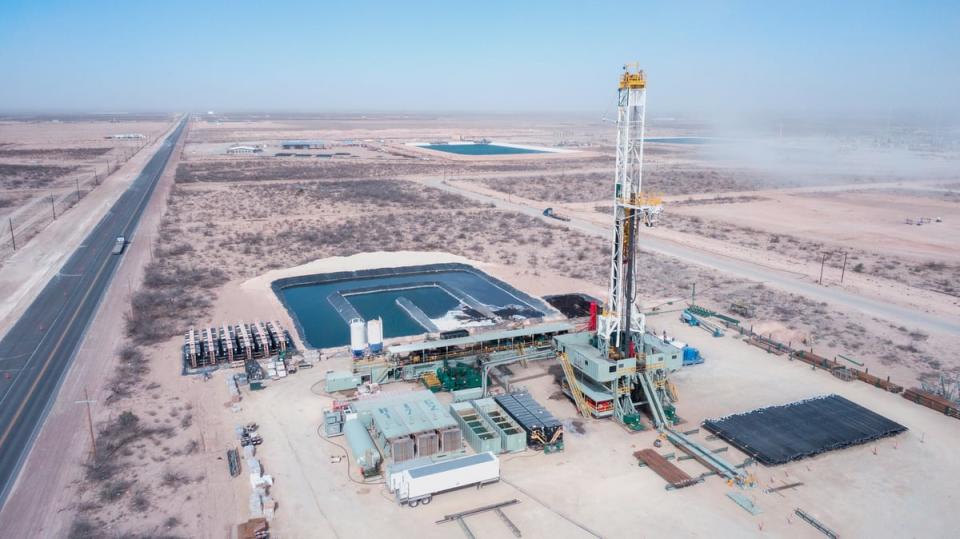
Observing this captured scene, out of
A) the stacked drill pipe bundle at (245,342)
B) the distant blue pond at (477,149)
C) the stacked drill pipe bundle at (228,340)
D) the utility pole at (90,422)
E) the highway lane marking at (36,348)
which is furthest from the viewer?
the distant blue pond at (477,149)

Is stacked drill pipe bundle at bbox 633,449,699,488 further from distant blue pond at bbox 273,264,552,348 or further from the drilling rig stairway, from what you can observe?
distant blue pond at bbox 273,264,552,348

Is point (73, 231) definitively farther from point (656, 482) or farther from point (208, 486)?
point (656, 482)

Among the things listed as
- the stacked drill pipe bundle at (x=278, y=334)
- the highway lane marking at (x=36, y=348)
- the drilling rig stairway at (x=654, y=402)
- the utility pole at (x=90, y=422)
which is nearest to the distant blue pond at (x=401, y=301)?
the stacked drill pipe bundle at (x=278, y=334)

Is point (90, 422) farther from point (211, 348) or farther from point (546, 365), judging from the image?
point (546, 365)

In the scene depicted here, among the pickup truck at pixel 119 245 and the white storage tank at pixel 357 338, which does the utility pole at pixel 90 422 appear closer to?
the white storage tank at pixel 357 338

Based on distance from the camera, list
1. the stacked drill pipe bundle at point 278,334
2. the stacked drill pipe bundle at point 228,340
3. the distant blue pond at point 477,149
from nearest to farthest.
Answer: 1. the stacked drill pipe bundle at point 228,340
2. the stacked drill pipe bundle at point 278,334
3. the distant blue pond at point 477,149

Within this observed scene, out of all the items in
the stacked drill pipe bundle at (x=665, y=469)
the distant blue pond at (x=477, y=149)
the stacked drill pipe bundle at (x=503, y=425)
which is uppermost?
the distant blue pond at (x=477, y=149)
